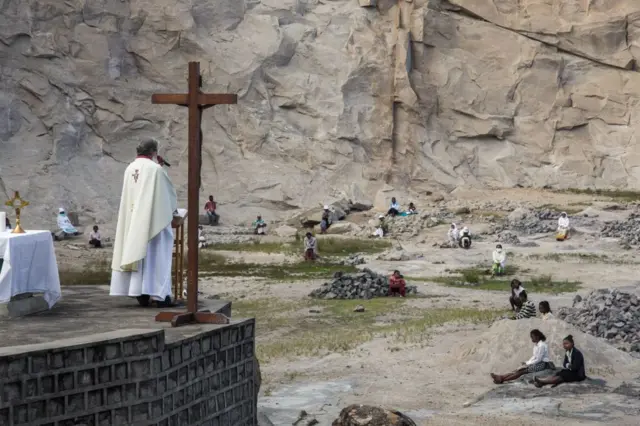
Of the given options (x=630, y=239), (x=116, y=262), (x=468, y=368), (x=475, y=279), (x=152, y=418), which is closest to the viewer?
(x=152, y=418)

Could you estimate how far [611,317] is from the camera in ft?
58.5

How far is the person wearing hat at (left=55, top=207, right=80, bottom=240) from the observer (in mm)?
34469

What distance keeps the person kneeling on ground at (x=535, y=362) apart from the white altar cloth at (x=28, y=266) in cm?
595

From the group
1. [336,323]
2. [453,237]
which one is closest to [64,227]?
[453,237]

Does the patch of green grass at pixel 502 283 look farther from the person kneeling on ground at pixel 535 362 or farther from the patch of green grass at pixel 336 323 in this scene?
the person kneeling on ground at pixel 535 362

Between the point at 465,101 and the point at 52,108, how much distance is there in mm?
16532

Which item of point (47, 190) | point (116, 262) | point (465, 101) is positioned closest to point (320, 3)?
point (465, 101)

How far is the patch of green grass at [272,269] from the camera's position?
26.7m

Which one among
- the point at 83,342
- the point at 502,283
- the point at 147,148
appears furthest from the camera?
the point at 502,283

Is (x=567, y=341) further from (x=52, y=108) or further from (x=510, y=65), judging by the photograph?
(x=510, y=65)

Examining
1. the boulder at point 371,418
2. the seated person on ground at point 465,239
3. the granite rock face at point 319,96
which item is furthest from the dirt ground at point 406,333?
the granite rock face at point 319,96

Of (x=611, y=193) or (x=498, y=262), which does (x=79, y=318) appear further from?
A: (x=611, y=193)

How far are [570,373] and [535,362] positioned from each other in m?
0.53

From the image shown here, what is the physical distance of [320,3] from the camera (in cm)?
4731
